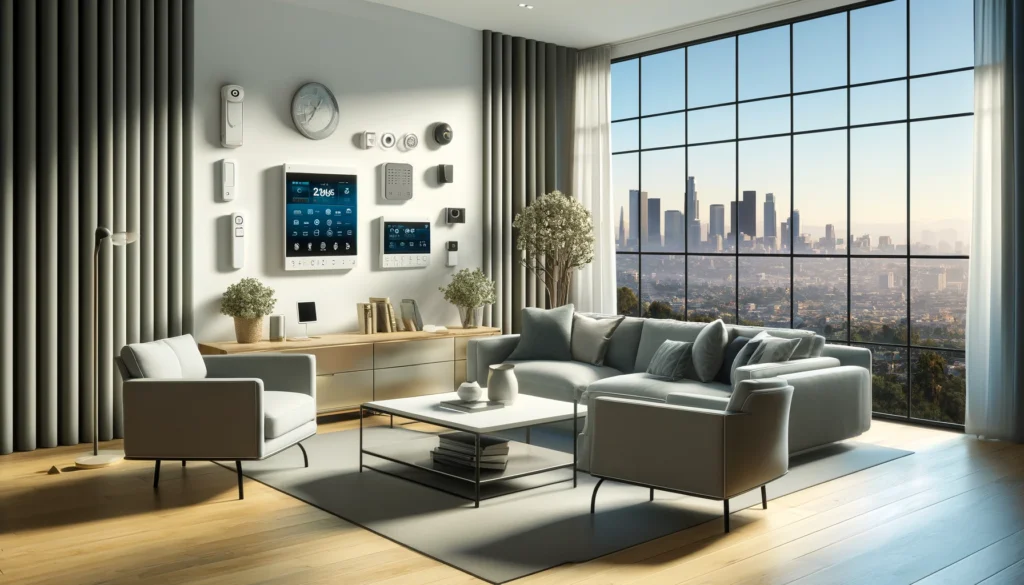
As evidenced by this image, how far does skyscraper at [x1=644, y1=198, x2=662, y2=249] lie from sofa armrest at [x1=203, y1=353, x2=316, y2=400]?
845cm

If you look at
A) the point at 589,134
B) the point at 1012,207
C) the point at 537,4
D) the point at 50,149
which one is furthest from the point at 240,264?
the point at 1012,207

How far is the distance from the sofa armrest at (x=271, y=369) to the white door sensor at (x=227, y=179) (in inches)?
63.8

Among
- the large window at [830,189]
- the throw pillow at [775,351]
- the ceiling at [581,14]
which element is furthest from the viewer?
the large window at [830,189]

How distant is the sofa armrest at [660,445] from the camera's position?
4.12 meters

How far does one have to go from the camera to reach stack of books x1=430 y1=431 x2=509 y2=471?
4.90 meters

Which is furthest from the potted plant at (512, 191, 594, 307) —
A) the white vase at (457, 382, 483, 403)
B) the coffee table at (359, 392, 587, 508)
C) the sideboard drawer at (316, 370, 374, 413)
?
the white vase at (457, 382, 483, 403)

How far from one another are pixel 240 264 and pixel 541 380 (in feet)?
8.12

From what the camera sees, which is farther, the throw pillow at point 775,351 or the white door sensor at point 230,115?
the white door sensor at point 230,115

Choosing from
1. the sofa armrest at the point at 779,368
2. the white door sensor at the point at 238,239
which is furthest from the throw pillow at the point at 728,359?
the white door sensor at the point at 238,239

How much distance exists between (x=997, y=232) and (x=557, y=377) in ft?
10.5

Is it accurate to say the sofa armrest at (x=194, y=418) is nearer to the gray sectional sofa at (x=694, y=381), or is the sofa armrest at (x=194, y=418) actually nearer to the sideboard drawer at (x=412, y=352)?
the gray sectional sofa at (x=694, y=381)

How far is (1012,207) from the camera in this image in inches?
237

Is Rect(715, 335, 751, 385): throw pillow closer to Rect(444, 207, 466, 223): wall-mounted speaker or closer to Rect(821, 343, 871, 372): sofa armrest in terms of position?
Rect(821, 343, 871, 372): sofa armrest

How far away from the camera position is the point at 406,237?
25.5ft
